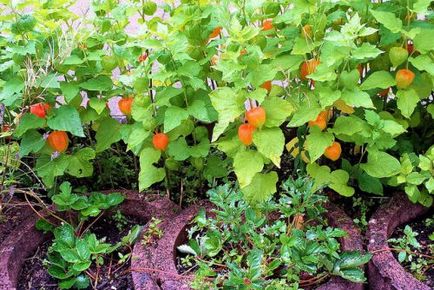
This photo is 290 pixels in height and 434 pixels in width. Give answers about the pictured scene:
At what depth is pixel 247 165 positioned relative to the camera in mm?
1962

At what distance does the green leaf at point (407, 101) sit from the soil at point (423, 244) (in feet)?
1.42

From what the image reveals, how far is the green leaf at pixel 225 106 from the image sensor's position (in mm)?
1869

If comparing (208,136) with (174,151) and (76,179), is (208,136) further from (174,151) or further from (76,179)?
(76,179)

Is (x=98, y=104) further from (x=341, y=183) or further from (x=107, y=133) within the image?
(x=341, y=183)

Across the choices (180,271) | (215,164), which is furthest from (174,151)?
(180,271)

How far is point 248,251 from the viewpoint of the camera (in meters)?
1.97

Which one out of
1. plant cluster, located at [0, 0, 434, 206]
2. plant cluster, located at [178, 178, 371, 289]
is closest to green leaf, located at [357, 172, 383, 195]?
plant cluster, located at [0, 0, 434, 206]

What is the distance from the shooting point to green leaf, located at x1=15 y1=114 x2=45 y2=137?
6.95ft

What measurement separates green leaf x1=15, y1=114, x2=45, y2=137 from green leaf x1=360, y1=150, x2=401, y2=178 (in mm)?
1086

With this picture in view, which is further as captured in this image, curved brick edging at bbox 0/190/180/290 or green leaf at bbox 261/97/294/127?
curved brick edging at bbox 0/190/180/290

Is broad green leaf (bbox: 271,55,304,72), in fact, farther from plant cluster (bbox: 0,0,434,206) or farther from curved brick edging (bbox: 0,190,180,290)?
curved brick edging (bbox: 0,190,180,290)

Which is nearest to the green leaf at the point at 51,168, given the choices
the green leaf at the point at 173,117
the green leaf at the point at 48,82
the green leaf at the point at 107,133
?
the green leaf at the point at 107,133

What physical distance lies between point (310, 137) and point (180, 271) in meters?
0.60

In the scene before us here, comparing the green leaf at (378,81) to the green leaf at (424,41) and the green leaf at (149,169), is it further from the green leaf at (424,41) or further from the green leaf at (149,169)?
the green leaf at (149,169)
